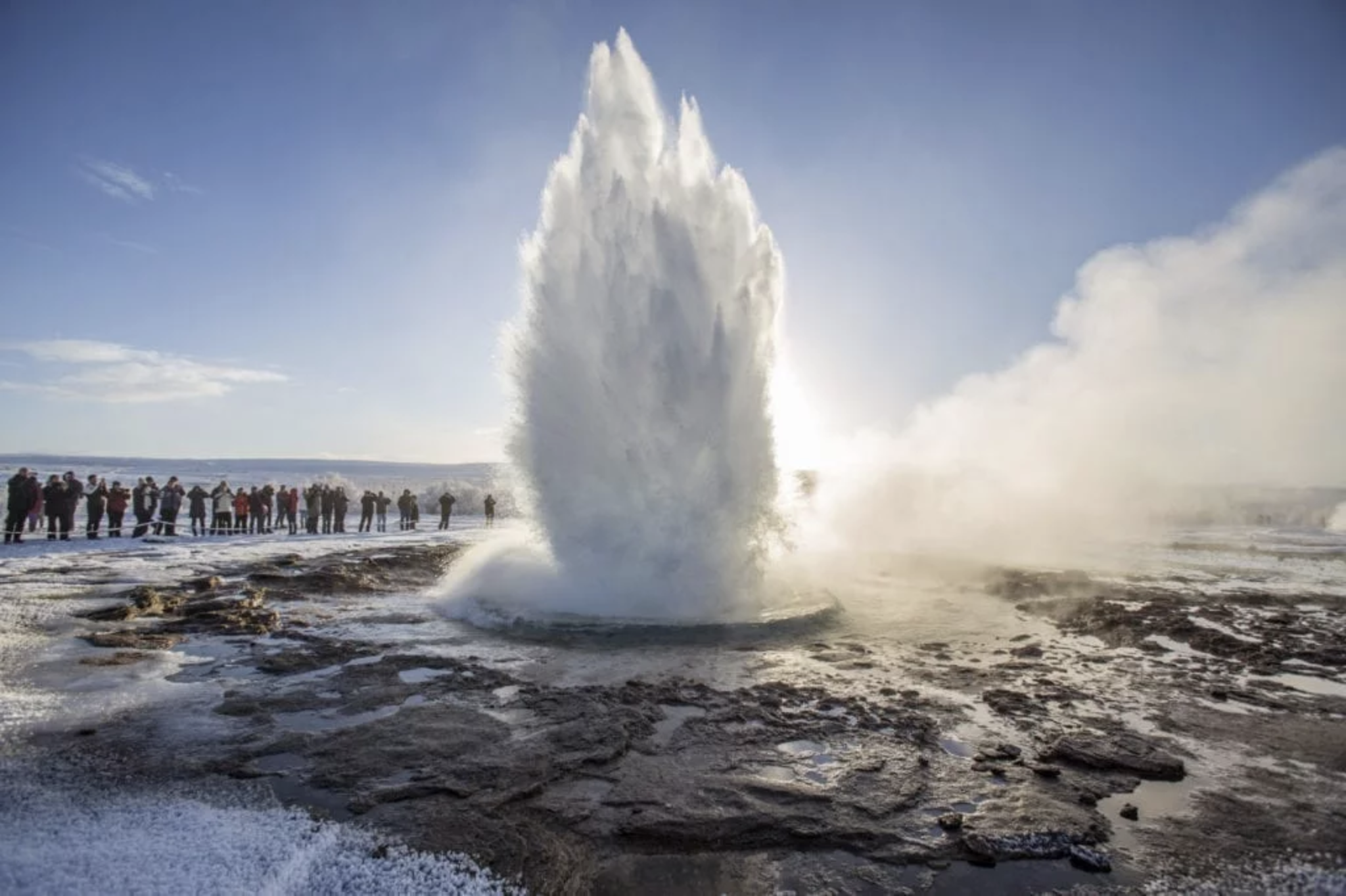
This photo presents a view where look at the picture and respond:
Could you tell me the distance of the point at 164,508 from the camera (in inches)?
919

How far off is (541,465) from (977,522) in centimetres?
2445

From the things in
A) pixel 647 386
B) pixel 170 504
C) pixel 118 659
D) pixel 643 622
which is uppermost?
pixel 647 386

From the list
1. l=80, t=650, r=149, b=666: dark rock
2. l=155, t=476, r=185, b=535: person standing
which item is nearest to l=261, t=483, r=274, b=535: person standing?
l=155, t=476, r=185, b=535: person standing

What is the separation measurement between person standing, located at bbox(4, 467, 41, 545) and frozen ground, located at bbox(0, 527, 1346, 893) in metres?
11.4

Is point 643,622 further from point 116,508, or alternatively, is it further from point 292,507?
point 292,507

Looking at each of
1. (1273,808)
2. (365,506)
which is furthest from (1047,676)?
(365,506)

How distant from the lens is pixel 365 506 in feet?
98.1

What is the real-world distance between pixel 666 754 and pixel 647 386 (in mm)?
7141

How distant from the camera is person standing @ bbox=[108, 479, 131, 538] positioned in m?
21.4

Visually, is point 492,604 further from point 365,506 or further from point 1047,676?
point 365,506

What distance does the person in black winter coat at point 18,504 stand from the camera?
736 inches

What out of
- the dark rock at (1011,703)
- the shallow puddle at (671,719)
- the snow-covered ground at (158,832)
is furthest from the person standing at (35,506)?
the dark rock at (1011,703)

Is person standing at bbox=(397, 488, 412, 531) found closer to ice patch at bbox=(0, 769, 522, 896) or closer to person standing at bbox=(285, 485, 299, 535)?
person standing at bbox=(285, 485, 299, 535)

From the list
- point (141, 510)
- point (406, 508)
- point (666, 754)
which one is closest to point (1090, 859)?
point (666, 754)
